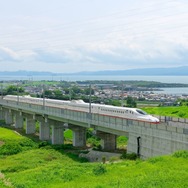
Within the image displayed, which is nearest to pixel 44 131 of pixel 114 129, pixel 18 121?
pixel 18 121

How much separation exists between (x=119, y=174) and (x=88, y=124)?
2300 centimetres

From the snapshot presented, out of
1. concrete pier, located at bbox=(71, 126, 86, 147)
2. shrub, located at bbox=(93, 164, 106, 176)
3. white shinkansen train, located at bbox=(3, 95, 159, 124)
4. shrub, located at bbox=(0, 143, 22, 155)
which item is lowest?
shrub, located at bbox=(0, 143, 22, 155)

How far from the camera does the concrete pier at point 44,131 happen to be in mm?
64625

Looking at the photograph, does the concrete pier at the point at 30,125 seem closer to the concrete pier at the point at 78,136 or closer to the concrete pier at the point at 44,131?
the concrete pier at the point at 44,131

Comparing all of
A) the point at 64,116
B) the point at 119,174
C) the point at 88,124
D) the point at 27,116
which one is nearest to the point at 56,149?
the point at 64,116

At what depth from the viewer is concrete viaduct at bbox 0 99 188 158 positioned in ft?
102

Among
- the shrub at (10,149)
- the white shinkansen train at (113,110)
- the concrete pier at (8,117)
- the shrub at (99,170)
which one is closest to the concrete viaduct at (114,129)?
the white shinkansen train at (113,110)

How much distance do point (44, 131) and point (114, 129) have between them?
2711 centimetres

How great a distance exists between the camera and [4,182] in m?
24.6

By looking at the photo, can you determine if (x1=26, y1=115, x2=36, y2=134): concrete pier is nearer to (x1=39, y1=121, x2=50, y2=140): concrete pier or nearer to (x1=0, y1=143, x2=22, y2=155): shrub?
(x1=39, y1=121, x2=50, y2=140): concrete pier

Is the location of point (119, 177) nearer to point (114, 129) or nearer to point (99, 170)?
point (99, 170)

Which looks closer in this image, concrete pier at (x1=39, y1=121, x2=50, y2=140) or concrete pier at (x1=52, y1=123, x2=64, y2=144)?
concrete pier at (x1=52, y1=123, x2=64, y2=144)

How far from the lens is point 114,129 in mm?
40531

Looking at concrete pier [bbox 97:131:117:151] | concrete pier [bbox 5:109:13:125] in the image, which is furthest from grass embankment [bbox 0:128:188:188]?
concrete pier [bbox 5:109:13:125]
